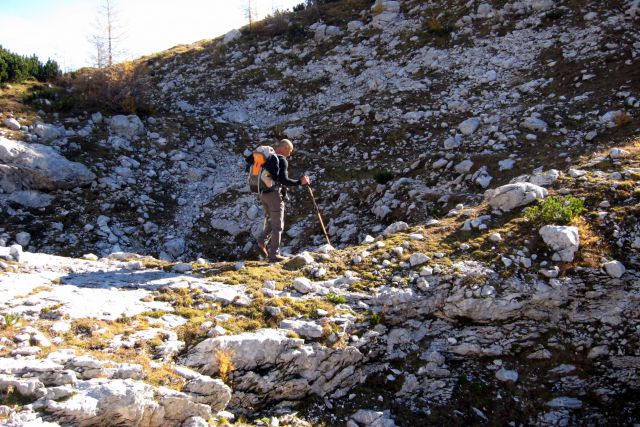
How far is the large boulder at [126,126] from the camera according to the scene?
16.2 metres

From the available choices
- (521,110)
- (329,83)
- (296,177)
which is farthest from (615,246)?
(329,83)

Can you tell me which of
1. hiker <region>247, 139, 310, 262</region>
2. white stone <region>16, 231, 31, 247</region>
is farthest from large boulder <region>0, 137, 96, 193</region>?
hiker <region>247, 139, 310, 262</region>

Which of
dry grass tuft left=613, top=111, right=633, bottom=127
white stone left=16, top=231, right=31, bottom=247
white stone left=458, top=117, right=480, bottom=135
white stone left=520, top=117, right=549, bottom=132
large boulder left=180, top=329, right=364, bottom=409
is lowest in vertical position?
large boulder left=180, top=329, right=364, bottom=409

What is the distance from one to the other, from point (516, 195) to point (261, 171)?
5.04 metres

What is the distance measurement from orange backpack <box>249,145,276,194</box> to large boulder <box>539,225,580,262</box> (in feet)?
16.7

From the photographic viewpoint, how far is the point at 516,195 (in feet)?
30.8

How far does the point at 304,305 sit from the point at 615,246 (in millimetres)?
5378

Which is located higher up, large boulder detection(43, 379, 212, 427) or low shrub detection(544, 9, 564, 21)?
low shrub detection(544, 9, 564, 21)

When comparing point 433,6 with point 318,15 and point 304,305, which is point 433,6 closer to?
point 318,15

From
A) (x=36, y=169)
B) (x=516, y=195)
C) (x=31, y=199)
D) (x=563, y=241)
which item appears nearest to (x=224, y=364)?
(x=563, y=241)

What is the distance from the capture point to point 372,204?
1251 centimetres

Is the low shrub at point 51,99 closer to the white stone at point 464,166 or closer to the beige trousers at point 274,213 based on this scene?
the beige trousers at point 274,213

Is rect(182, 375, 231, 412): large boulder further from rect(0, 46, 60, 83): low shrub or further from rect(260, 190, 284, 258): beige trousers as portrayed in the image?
rect(0, 46, 60, 83): low shrub

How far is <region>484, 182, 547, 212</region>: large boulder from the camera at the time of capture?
366 inches
